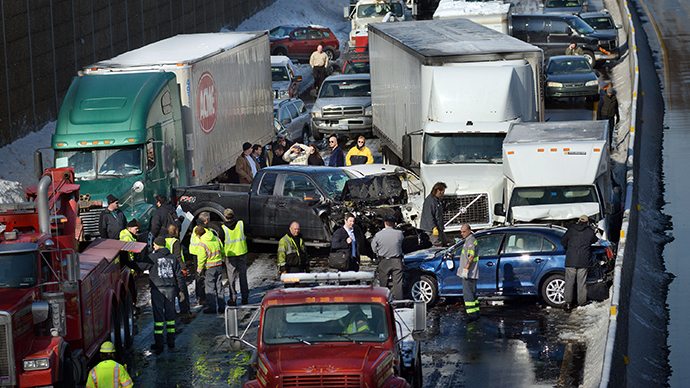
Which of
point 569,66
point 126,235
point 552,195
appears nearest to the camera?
point 126,235

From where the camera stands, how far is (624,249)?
15.5 m

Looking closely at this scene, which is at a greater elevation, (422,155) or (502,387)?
(422,155)

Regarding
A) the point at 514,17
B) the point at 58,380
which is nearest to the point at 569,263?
the point at 58,380

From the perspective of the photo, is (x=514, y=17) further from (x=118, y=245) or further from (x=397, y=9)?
(x=118, y=245)

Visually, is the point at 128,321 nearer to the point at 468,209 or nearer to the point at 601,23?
the point at 468,209

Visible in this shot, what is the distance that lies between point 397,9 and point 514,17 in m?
8.53

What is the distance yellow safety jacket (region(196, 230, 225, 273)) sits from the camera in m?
15.0

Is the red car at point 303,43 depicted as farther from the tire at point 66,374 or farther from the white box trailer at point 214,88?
the tire at point 66,374

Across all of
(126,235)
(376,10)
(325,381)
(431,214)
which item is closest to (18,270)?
(325,381)

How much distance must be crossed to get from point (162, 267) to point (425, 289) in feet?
14.9

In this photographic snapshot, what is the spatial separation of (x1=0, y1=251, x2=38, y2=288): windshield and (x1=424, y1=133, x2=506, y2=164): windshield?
988cm

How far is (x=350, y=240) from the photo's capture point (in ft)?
53.4

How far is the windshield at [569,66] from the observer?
30562 millimetres

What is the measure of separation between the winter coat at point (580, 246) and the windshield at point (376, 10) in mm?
30087
